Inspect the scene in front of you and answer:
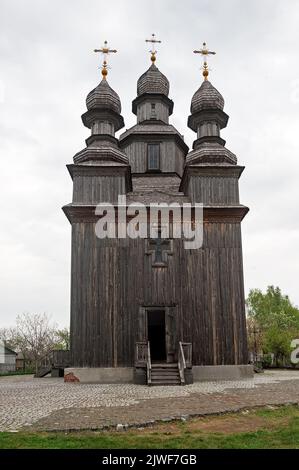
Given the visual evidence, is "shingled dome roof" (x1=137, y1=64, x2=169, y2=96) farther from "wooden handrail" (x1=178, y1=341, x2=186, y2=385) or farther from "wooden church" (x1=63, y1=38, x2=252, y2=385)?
"wooden handrail" (x1=178, y1=341, x2=186, y2=385)

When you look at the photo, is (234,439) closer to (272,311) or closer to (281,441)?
(281,441)

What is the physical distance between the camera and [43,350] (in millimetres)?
46594

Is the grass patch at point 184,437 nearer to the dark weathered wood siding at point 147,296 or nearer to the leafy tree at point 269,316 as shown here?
the dark weathered wood siding at point 147,296

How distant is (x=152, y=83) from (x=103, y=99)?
5606 mm

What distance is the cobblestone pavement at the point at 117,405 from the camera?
30.1 feet

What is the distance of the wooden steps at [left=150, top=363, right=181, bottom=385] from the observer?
18.2m

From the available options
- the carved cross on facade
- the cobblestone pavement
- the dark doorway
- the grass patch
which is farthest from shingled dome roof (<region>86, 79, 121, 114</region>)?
the grass patch

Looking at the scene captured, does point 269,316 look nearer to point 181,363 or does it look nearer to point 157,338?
point 157,338

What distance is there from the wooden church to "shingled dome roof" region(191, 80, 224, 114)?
12.0 feet

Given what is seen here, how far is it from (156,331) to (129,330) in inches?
236

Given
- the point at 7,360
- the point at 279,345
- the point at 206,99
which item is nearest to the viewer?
the point at 206,99

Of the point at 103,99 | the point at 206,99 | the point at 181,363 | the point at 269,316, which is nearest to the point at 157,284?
the point at 181,363

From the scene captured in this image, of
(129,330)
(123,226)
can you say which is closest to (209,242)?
(123,226)

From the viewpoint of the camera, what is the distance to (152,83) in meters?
30.3
